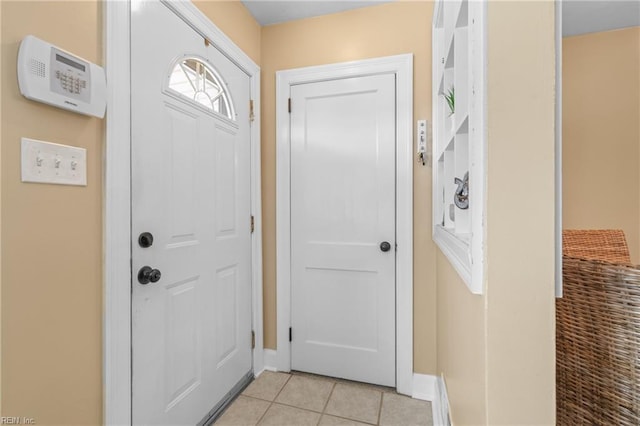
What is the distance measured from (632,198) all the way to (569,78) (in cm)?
108

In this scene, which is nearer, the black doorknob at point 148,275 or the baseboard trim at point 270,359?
the black doorknob at point 148,275

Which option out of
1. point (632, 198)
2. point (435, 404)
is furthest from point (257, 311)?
point (632, 198)

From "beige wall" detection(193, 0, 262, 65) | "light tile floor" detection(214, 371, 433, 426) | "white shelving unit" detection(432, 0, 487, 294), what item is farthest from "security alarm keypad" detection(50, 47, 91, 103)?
"light tile floor" detection(214, 371, 433, 426)

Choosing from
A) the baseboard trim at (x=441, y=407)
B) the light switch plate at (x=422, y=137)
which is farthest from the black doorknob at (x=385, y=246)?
the baseboard trim at (x=441, y=407)

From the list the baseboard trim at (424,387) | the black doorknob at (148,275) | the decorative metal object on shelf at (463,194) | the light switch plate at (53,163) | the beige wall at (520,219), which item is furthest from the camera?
the baseboard trim at (424,387)

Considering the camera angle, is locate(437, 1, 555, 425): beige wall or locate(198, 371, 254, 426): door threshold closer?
locate(437, 1, 555, 425): beige wall

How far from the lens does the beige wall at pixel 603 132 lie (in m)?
2.32

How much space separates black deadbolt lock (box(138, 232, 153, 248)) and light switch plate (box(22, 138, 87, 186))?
12.0 inches

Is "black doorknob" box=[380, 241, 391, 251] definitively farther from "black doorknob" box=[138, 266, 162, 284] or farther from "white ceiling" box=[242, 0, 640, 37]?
"white ceiling" box=[242, 0, 640, 37]

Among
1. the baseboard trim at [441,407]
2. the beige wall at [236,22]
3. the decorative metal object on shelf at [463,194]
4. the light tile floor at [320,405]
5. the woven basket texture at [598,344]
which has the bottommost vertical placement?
the light tile floor at [320,405]

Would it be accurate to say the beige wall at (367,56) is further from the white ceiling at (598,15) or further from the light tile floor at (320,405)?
the white ceiling at (598,15)

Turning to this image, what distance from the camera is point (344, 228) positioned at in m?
2.09

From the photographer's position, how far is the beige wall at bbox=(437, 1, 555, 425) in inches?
24.2

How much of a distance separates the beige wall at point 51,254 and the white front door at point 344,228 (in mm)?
1281
